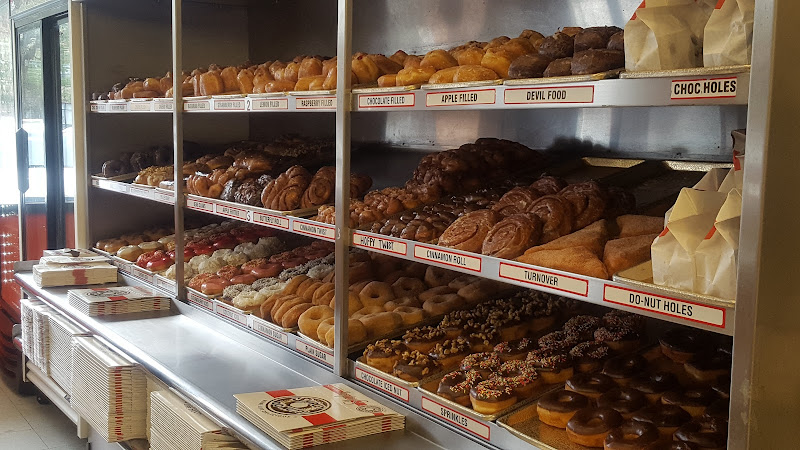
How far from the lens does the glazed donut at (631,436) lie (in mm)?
1750

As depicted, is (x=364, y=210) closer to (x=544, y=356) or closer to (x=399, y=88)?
(x=399, y=88)

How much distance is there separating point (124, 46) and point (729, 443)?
4499 millimetres

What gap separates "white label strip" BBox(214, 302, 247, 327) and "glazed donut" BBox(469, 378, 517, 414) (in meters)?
1.51

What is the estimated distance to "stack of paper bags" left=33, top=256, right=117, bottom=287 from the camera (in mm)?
4438

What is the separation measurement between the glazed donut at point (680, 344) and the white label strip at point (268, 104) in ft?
5.42

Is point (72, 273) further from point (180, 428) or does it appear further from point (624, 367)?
point (624, 367)

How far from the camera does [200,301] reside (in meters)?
3.75

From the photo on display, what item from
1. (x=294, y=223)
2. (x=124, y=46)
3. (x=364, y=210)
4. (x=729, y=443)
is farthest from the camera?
(x=124, y=46)

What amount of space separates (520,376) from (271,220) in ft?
4.52

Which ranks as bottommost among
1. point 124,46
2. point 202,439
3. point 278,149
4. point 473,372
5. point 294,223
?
point 202,439

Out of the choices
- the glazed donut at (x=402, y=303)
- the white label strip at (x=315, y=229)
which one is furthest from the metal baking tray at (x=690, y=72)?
the glazed donut at (x=402, y=303)

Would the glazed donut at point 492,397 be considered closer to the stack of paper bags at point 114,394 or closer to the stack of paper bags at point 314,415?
the stack of paper bags at point 314,415

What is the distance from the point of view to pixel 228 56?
4.94m

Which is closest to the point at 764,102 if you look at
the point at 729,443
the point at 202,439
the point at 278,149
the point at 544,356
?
the point at 729,443
